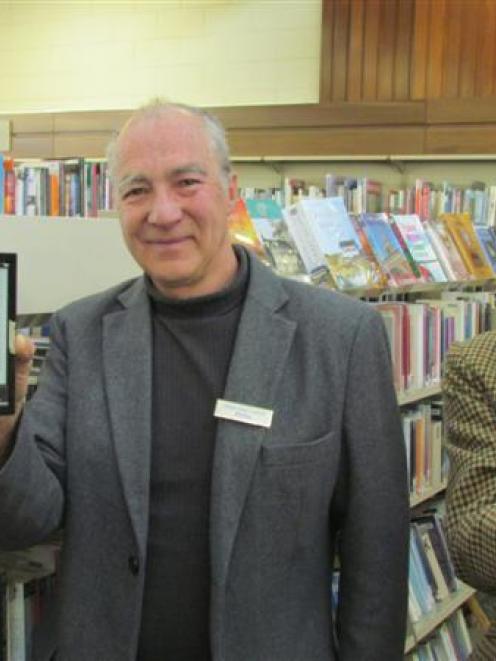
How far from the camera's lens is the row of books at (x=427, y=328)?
10.2 feet

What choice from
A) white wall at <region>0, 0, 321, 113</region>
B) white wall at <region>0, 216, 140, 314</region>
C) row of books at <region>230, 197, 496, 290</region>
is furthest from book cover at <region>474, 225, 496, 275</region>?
white wall at <region>0, 0, 321, 113</region>

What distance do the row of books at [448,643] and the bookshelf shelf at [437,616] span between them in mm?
43

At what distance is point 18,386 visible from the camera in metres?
1.40

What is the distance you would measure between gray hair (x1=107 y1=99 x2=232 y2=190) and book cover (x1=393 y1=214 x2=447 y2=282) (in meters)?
1.92

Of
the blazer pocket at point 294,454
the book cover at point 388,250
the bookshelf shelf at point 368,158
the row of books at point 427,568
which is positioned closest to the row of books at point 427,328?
the book cover at point 388,250

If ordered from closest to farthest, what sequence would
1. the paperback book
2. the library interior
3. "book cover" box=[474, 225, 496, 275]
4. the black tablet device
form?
the black tablet device < the library interior < the paperback book < "book cover" box=[474, 225, 496, 275]

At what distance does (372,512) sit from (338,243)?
52.8 inches

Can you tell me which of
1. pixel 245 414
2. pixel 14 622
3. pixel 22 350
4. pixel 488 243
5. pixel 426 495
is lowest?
pixel 426 495

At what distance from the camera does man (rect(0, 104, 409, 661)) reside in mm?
1500

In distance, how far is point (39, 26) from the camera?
8.34 m

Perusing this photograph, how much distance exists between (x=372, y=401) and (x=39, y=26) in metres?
7.74

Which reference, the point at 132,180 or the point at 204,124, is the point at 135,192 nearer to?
the point at 132,180

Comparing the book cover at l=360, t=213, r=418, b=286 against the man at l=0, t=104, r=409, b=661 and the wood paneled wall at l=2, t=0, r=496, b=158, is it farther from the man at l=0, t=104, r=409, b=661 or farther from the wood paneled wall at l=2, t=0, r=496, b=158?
the wood paneled wall at l=2, t=0, r=496, b=158

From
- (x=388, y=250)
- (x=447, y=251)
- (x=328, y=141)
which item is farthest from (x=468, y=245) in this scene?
(x=328, y=141)
